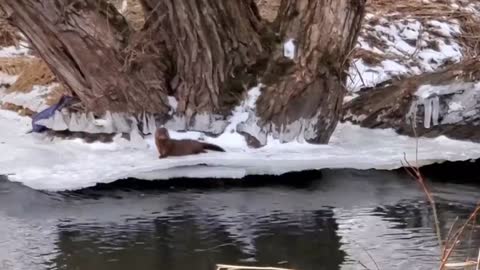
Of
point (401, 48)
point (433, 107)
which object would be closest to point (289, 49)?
point (433, 107)

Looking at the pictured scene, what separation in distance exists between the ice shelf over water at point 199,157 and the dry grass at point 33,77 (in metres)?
2.01

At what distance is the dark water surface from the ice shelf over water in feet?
0.40

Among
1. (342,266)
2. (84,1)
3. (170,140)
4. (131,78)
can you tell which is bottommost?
(342,266)

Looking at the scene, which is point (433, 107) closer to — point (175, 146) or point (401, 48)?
point (175, 146)

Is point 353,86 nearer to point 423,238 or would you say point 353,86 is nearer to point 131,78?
point 131,78

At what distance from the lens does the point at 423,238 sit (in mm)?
5727

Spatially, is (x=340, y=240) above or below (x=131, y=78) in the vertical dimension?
below

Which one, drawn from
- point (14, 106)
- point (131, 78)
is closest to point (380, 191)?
point (131, 78)

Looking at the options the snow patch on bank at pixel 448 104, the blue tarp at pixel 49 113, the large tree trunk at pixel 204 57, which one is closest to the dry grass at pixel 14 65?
the blue tarp at pixel 49 113

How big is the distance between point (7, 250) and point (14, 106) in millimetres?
4563

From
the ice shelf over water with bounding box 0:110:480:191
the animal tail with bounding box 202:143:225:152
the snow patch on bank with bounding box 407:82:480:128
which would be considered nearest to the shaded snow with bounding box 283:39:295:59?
the ice shelf over water with bounding box 0:110:480:191

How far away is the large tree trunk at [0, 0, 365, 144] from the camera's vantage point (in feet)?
25.2

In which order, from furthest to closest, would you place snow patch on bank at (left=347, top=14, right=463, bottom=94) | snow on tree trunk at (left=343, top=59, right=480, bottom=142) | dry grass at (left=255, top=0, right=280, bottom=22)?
dry grass at (left=255, top=0, right=280, bottom=22)
snow patch on bank at (left=347, top=14, right=463, bottom=94)
snow on tree trunk at (left=343, top=59, right=480, bottom=142)

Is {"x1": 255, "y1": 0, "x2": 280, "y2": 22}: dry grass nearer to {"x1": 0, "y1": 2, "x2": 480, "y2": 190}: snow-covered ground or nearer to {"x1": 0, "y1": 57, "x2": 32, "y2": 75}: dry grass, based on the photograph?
{"x1": 0, "y1": 2, "x2": 480, "y2": 190}: snow-covered ground
